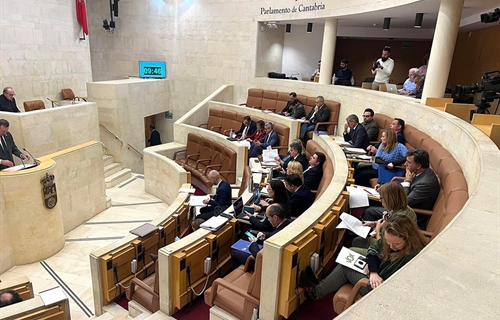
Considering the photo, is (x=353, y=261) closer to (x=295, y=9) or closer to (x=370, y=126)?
(x=370, y=126)

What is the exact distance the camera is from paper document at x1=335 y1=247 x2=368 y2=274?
2.54 meters

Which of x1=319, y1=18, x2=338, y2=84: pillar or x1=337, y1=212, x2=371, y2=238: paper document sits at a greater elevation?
x1=319, y1=18, x2=338, y2=84: pillar

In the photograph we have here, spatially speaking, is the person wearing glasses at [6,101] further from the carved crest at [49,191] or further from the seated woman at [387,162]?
the seated woman at [387,162]

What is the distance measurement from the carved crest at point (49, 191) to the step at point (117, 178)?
302 cm

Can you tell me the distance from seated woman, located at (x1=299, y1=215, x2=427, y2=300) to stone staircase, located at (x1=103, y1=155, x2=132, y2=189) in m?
7.88

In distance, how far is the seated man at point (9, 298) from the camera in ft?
12.0

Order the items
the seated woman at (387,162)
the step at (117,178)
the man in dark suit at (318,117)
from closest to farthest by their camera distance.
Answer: the seated woman at (387,162) → the man in dark suit at (318,117) → the step at (117,178)

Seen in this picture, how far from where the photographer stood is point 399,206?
288 cm

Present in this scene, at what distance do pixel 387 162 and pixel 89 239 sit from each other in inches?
219

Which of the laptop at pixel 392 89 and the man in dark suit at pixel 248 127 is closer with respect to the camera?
the laptop at pixel 392 89

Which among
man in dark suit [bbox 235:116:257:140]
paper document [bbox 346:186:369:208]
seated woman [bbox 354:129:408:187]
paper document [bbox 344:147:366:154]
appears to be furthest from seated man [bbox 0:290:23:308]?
man in dark suit [bbox 235:116:257:140]

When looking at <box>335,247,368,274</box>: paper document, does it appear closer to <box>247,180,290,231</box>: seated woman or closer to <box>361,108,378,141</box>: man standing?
<box>247,180,290,231</box>: seated woman

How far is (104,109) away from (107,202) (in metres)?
3.25

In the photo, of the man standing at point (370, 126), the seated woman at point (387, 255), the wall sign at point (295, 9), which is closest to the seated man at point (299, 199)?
the seated woman at point (387, 255)
